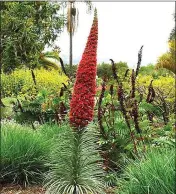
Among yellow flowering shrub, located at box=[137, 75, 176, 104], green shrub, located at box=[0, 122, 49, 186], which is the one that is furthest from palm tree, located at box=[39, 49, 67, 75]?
green shrub, located at box=[0, 122, 49, 186]

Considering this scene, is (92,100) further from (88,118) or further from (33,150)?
(33,150)

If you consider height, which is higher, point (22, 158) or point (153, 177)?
point (153, 177)

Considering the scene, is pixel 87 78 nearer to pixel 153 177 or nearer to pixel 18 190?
pixel 153 177

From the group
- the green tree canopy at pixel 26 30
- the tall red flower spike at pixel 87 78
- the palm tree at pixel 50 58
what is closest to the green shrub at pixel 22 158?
the tall red flower spike at pixel 87 78

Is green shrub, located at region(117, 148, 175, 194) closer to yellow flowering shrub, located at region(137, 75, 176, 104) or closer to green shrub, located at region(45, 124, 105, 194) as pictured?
green shrub, located at region(45, 124, 105, 194)

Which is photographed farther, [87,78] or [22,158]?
[22,158]

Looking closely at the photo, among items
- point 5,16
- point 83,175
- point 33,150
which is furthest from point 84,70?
point 5,16

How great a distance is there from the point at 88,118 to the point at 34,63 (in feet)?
70.5

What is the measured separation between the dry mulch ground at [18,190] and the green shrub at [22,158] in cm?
8

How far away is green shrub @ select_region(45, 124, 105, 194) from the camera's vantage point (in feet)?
14.1

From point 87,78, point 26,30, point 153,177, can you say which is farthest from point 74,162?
point 26,30

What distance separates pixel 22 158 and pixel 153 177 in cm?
242

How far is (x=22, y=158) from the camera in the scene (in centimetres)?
626

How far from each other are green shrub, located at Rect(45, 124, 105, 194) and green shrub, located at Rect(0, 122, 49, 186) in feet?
5.82
